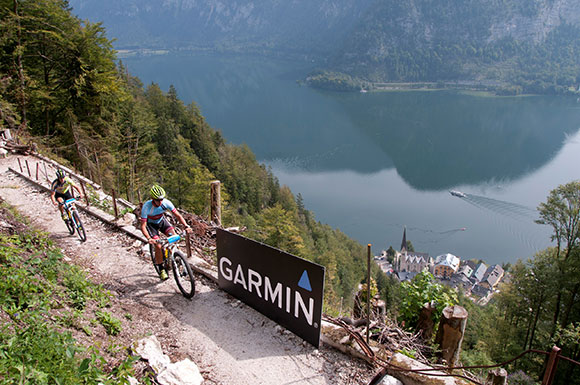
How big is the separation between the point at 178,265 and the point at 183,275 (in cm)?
24

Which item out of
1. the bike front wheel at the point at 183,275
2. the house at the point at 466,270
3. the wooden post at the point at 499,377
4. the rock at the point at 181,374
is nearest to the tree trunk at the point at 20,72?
the bike front wheel at the point at 183,275

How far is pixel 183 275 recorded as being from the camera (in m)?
5.95

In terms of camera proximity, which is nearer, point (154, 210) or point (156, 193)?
point (156, 193)

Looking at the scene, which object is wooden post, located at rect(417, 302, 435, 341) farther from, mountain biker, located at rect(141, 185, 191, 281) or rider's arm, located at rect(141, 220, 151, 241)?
rider's arm, located at rect(141, 220, 151, 241)

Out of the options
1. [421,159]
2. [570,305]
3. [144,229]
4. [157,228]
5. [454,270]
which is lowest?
[454,270]

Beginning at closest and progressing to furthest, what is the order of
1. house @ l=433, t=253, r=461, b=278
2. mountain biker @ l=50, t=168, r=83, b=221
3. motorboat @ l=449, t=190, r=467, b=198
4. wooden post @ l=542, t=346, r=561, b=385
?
wooden post @ l=542, t=346, r=561, b=385, mountain biker @ l=50, t=168, r=83, b=221, house @ l=433, t=253, r=461, b=278, motorboat @ l=449, t=190, r=467, b=198

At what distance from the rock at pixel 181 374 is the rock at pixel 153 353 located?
13cm

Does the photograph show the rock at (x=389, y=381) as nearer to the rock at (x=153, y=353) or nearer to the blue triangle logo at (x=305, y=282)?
the blue triangle logo at (x=305, y=282)

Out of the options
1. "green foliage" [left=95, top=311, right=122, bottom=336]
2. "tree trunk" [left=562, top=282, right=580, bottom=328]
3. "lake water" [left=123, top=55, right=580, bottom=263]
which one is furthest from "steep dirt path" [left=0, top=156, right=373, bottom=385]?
"lake water" [left=123, top=55, right=580, bottom=263]

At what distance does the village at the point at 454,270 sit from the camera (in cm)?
5508

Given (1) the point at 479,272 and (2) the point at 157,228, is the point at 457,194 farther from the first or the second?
(2) the point at 157,228

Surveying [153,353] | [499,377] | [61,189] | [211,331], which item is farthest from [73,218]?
[499,377]

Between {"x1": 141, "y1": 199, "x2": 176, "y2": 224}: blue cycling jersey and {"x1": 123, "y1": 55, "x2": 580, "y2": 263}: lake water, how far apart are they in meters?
54.8

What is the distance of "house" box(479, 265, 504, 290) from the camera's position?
51.9 m
